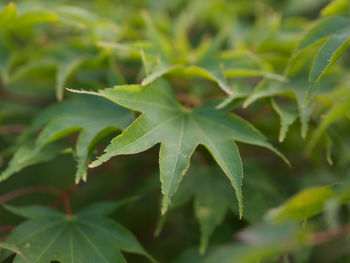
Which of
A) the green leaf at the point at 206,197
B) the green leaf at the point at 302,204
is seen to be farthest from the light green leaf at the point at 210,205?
the green leaf at the point at 302,204

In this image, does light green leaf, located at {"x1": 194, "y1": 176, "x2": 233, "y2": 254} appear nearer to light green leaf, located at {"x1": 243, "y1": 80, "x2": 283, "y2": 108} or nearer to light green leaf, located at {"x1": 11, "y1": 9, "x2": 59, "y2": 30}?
light green leaf, located at {"x1": 243, "y1": 80, "x2": 283, "y2": 108}

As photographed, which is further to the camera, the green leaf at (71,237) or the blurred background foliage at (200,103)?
the blurred background foliage at (200,103)

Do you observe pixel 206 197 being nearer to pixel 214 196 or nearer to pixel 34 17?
pixel 214 196

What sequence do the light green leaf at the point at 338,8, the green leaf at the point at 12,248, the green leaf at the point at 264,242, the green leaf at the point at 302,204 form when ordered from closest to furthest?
the green leaf at the point at 264,242
the green leaf at the point at 302,204
the green leaf at the point at 12,248
the light green leaf at the point at 338,8

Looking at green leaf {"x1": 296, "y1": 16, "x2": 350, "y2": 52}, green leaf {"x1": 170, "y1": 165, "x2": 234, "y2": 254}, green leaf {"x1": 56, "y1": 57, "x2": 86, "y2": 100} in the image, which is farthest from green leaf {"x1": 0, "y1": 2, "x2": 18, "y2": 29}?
green leaf {"x1": 296, "y1": 16, "x2": 350, "y2": 52}

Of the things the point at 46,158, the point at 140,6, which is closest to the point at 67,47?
the point at 46,158

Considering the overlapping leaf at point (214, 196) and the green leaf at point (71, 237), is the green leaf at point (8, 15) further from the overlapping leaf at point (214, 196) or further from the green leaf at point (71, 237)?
the overlapping leaf at point (214, 196)
